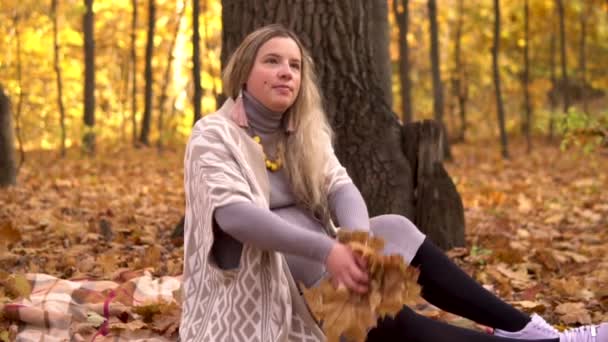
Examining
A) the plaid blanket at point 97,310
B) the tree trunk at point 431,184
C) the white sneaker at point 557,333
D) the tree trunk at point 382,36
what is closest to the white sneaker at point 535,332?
the white sneaker at point 557,333

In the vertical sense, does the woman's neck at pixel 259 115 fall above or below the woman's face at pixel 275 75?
below

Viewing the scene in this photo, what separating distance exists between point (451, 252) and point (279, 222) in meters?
2.86

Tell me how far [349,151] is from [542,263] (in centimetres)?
139

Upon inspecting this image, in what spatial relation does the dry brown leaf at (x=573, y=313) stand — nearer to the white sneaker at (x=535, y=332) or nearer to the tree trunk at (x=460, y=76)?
the white sneaker at (x=535, y=332)

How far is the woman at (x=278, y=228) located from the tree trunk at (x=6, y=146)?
5766mm

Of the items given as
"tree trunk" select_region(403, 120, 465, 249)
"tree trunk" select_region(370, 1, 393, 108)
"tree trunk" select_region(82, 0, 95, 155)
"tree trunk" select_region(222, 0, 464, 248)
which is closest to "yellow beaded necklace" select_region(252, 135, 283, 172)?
"tree trunk" select_region(222, 0, 464, 248)

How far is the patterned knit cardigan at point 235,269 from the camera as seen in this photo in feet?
9.14

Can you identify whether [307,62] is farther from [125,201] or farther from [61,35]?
[61,35]

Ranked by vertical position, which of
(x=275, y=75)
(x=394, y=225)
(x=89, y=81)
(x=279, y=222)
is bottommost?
(x=89, y=81)

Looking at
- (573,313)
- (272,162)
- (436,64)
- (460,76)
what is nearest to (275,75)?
(272,162)

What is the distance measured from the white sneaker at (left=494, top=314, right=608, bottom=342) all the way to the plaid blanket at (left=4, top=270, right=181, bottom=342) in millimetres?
1468

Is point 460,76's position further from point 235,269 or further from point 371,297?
point 371,297

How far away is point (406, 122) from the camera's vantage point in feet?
26.3

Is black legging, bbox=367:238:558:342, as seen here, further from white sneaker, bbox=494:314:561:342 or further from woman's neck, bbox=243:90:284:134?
woman's neck, bbox=243:90:284:134
